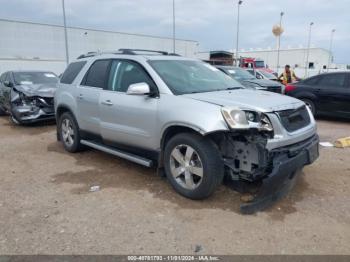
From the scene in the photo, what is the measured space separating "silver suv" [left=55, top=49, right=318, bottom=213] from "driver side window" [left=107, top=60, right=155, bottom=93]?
1 centimetres

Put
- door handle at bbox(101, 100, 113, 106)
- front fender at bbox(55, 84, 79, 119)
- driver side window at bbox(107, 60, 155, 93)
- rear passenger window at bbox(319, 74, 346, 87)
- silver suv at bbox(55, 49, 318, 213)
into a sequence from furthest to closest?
rear passenger window at bbox(319, 74, 346, 87), front fender at bbox(55, 84, 79, 119), door handle at bbox(101, 100, 113, 106), driver side window at bbox(107, 60, 155, 93), silver suv at bbox(55, 49, 318, 213)

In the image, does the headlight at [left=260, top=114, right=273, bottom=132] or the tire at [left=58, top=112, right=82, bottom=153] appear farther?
the tire at [left=58, top=112, right=82, bottom=153]

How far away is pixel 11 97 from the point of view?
8.99 meters

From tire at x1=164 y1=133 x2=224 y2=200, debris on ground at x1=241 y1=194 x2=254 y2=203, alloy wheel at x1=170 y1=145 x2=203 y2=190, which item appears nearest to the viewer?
tire at x1=164 y1=133 x2=224 y2=200

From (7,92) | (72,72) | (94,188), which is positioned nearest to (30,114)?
(7,92)

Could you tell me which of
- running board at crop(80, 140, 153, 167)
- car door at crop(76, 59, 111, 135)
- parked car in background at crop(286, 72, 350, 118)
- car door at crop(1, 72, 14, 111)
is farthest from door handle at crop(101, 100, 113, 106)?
parked car in background at crop(286, 72, 350, 118)

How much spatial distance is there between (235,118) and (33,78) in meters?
8.48

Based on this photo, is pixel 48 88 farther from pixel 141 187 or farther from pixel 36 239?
pixel 36 239

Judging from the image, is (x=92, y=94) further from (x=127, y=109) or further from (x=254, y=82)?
(x=254, y=82)

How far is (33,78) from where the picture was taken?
1000 centimetres

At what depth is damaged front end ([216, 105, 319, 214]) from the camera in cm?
338

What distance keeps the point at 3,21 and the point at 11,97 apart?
38607mm

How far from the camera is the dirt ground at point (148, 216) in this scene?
2971 mm

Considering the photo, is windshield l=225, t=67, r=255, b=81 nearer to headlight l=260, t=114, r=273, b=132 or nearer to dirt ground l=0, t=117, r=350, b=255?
dirt ground l=0, t=117, r=350, b=255
